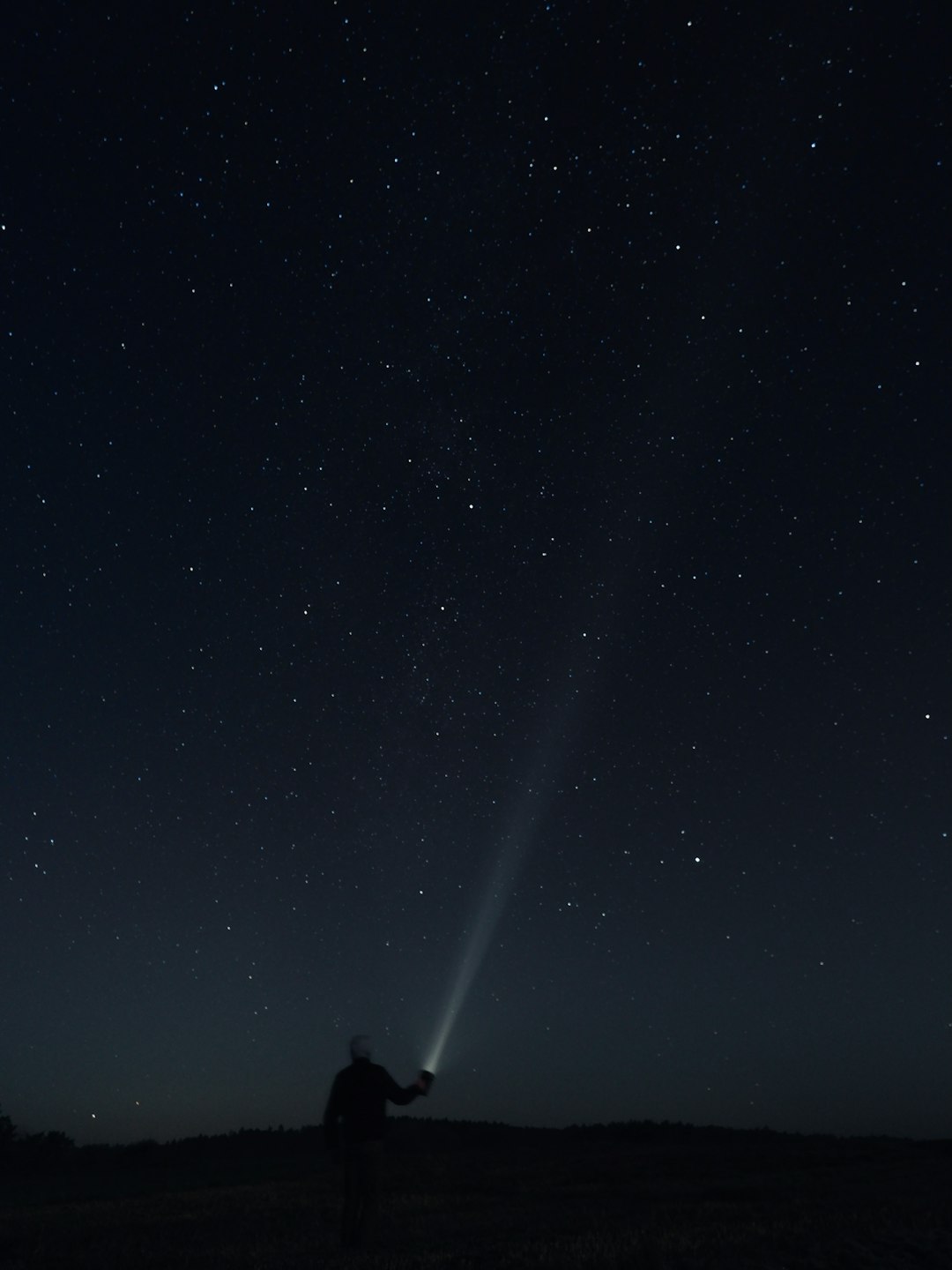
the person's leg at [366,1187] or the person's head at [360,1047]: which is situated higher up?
the person's head at [360,1047]

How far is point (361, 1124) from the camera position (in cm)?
804

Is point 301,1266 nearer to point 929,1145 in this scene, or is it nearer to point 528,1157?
point 528,1157

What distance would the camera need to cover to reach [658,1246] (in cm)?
735

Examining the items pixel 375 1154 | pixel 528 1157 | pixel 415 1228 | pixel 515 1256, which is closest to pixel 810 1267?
pixel 515 1256

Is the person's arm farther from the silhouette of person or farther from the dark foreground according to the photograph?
the dark foreground

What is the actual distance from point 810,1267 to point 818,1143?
900 inches

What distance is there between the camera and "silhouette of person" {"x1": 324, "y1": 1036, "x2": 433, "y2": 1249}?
26.1ft

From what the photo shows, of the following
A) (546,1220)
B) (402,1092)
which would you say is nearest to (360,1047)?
(402,1092)

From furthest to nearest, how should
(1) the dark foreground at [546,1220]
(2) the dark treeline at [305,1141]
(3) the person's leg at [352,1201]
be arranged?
(2) the dark treeline at [305,1141], (3) the person's leg at [352,1201], (1) the dark foreground at [546,1220]

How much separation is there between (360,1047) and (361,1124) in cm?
55

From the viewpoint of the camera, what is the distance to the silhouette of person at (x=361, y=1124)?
796 centimetres

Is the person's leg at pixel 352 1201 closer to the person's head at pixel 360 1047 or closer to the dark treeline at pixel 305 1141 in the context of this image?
the person's head at pixel 360 1047

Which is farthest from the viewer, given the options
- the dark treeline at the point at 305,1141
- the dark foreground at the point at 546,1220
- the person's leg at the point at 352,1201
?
the dark treeline at the point at 305,1141

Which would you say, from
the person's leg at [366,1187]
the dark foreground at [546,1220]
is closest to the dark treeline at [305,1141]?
the dark foreground at [546,1220]
